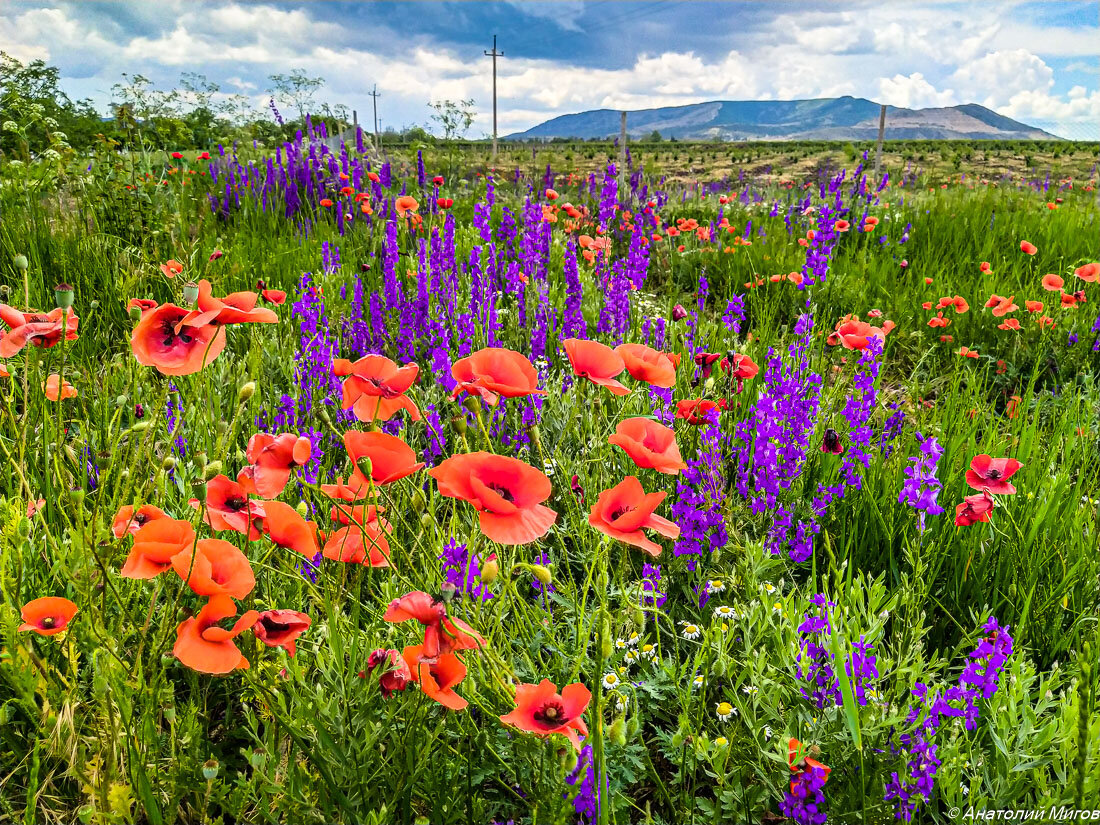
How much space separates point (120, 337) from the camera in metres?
3.02

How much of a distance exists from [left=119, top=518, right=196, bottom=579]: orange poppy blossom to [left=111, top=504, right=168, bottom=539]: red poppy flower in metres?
0.13

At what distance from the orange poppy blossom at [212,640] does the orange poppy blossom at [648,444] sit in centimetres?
61

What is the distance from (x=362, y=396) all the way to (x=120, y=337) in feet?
8.02

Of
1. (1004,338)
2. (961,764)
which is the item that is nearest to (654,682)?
(961,764)

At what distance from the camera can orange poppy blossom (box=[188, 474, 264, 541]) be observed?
107cm

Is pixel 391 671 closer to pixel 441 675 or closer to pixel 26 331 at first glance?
pixel 441 675

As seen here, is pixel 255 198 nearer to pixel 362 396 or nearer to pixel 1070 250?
pixel 362 396

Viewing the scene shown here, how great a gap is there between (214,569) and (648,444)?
0.74 meters

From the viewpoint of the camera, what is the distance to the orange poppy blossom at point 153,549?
3.10 ft

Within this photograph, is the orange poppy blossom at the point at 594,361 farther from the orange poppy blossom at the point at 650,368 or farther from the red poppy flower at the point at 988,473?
the red poppy flower at the point at 988,473

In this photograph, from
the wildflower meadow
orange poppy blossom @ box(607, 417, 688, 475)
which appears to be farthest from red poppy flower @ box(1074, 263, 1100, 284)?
orange poppy blossom @ box(607, 417, 688, 475)

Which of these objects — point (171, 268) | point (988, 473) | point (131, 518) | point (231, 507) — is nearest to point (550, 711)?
point (231, 507)

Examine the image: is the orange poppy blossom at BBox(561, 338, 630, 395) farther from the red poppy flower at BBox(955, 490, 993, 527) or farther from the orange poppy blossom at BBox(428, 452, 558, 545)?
the red poppy flower at BBox(955, 490, 993, 527)

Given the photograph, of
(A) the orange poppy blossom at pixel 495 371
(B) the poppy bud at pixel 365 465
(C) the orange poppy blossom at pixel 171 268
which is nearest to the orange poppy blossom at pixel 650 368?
(A) the orange poppy blossom at pixel 495 371
